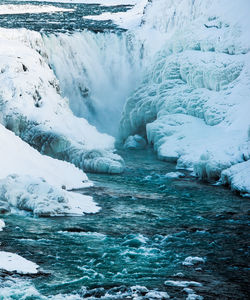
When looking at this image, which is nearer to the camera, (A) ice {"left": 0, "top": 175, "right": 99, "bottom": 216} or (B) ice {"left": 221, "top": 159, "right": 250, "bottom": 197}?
(A) ice {"left": 0, "top": 175, "right": 99, "bottom": 216}

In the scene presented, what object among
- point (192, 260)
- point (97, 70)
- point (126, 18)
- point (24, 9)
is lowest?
point (192, 260)

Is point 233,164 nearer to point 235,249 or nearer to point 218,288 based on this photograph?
point 235,249

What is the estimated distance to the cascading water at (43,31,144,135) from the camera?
30.9 m

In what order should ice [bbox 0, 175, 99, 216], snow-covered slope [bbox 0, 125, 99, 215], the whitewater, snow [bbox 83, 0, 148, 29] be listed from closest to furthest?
the whitewater
ice [bbox 0, 175, 99, 216]
snow-covered slope [bbox 0, 125, 99, 215]
snow [bbox 83, 0, 148, 29]

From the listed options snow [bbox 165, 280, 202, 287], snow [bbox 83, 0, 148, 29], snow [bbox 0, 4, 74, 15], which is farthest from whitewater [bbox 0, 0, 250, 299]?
snow [bbox 0, 4, 74, 15]

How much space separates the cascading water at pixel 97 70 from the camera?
3088cm

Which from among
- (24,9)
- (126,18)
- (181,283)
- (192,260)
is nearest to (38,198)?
(192,260)

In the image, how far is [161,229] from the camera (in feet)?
41.3

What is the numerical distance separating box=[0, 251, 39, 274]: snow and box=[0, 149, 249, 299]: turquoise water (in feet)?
0.70

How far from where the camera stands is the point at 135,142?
26.4 metres

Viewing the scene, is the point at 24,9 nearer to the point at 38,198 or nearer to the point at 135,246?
the point at 38,198

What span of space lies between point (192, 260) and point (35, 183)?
534 centimetres

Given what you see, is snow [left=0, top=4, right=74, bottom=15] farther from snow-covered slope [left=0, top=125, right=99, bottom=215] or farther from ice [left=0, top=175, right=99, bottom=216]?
ice [left=0, top=175, right=99, bottom=216]

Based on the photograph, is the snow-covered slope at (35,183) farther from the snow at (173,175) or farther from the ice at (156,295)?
the ice at (156,295)
